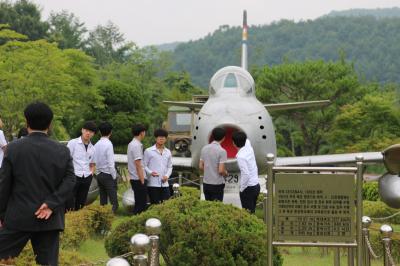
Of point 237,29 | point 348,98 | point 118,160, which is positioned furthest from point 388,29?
point 118,160

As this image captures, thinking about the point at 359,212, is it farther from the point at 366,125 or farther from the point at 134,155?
the point at 366,125

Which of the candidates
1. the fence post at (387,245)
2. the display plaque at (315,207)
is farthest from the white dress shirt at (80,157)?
the display plaque at (315,207)

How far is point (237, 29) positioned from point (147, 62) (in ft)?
302

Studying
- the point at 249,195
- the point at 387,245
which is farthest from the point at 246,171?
the point at 387,245

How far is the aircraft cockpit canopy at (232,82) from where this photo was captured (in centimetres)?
1853

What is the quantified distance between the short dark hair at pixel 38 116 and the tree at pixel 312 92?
37.2 m

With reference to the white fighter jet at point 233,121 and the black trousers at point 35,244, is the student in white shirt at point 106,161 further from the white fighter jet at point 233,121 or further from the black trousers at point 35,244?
the black trousers at point 35,244

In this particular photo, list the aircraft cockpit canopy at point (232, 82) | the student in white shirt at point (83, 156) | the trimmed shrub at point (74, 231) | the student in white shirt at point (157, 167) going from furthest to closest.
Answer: the aircraft cockpit canopy at point (232, 82), the student in white shirt at point (157, 167), the student in white shirt at point (83, 156), the trimmed shrub at point (74, 231)

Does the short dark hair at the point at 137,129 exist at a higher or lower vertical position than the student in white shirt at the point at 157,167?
higher

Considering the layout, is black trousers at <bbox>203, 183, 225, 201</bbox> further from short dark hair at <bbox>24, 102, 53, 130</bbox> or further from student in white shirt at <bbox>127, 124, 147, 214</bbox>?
short dark hair at <bbox>24, 102, 53, 130</bbox>

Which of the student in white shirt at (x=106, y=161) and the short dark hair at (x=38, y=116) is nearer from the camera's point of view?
the short dark hair at (x=38, y=116)

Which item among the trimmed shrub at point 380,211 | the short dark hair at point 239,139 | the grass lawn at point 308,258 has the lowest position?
the trimmed shrub at point 380,211

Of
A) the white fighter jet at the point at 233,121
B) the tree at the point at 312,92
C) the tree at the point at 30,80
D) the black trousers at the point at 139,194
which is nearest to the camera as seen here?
the black trousers at the point at 139,194

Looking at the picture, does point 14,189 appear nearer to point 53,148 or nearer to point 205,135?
point 53,148
